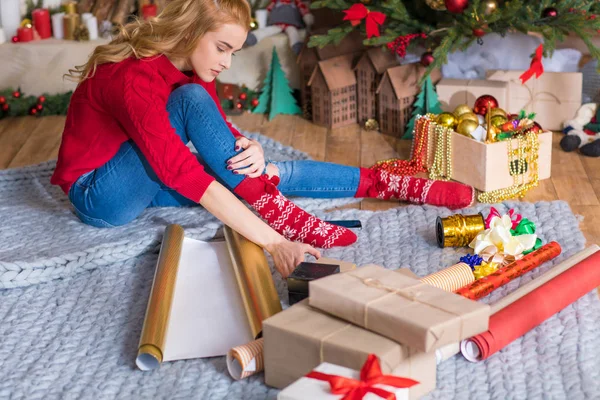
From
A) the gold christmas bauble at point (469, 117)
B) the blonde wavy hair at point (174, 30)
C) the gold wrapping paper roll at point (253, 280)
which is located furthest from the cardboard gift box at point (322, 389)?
the gold christmas bauble at point (469, 117)

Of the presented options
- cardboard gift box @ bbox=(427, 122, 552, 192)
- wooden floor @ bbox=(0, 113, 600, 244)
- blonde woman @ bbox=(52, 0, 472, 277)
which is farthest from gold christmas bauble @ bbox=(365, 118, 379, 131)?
blonde woman @ bbox=(52, 0, 472, 277)

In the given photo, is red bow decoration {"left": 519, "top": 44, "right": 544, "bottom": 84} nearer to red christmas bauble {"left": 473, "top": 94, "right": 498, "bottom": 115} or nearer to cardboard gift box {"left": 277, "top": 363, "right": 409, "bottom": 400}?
red christmas bauble {"left": 473, "top": 94, "right": 498, "bottom": 115}

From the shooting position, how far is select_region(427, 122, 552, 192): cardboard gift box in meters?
2.24

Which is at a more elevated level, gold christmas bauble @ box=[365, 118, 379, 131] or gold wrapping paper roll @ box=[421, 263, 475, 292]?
gold wrapping paper roll @ box=[421, 263, 475, 292]

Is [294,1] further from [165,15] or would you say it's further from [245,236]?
[245,236]

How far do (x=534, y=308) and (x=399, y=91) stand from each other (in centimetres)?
134

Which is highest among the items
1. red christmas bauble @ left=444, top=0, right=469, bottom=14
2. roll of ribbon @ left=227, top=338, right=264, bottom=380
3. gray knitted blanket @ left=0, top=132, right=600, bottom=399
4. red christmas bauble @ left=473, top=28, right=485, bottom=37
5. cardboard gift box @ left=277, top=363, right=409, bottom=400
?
red christmas bauble @ left=444, top=0, right=469, bottom=14

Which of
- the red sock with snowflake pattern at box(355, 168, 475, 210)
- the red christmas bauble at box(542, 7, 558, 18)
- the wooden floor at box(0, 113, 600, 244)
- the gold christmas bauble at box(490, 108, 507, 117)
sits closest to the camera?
the red sock with snowflake pattern at box(355, 168, 475, 210)

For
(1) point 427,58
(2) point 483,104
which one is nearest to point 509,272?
(2) point 483,104

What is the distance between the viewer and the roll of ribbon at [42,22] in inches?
126

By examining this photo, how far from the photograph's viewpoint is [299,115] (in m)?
3.09

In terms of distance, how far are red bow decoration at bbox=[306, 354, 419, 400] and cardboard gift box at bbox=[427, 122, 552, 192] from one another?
114cm

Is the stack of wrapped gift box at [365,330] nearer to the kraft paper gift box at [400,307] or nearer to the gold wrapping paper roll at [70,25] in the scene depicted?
the kraft paper gift box at [400,307]

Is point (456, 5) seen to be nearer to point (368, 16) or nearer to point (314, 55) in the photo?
point (368, 16)
